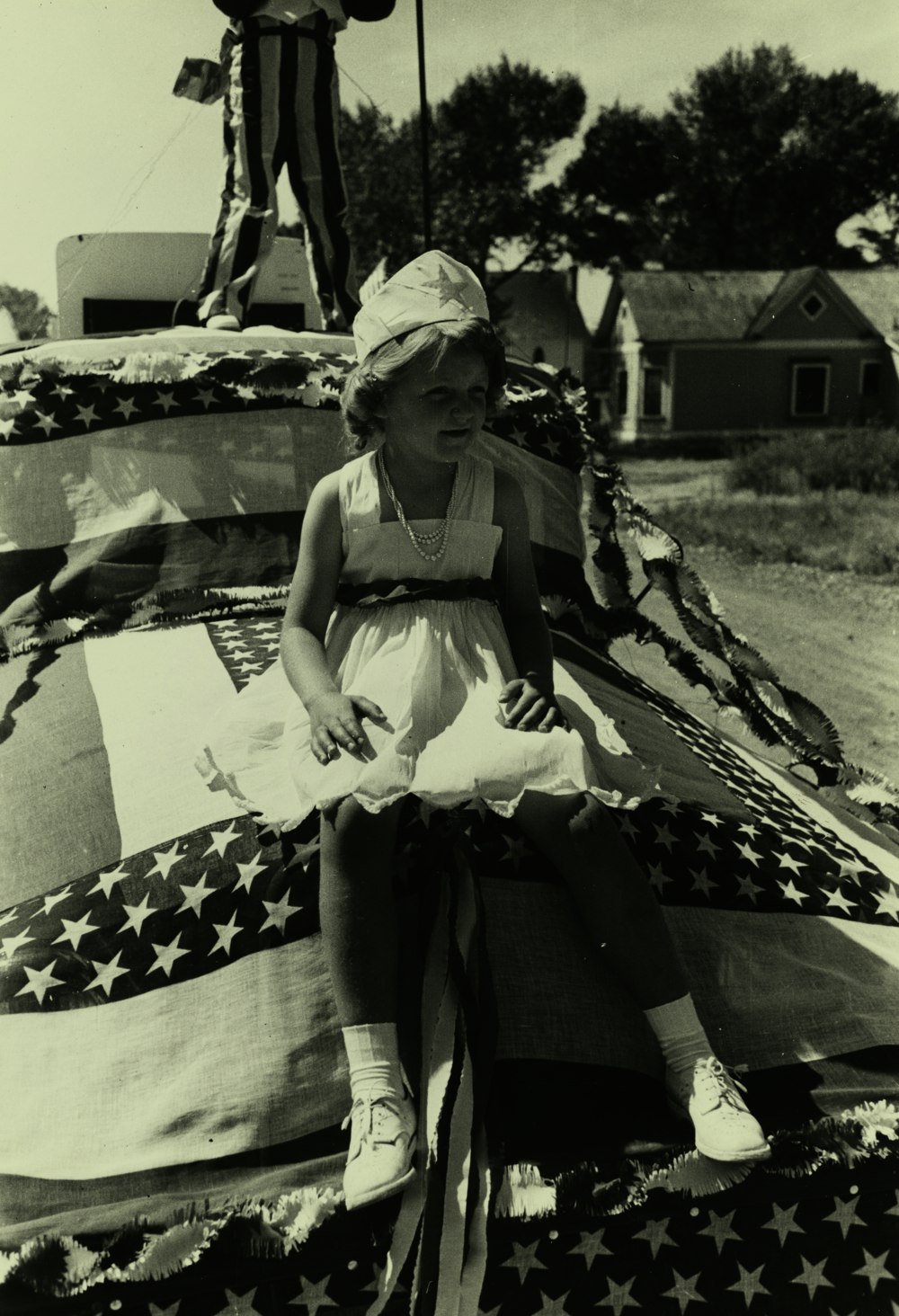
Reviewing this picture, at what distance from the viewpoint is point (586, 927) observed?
175cm

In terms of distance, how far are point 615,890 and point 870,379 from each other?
84.6 feet

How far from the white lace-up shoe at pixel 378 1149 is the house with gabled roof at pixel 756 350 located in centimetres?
2245

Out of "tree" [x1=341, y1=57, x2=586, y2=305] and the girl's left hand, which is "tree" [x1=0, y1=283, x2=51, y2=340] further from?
"tree" [x1=341, y1=57, x2=586, y2=305]

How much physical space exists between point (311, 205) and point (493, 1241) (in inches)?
119

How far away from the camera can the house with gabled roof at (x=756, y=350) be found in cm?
2392

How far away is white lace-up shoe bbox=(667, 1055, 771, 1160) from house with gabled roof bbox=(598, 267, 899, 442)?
2230cm

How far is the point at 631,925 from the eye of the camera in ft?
5.38

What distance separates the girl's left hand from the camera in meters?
1.64

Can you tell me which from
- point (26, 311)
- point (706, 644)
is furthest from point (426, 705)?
point (26, 311)

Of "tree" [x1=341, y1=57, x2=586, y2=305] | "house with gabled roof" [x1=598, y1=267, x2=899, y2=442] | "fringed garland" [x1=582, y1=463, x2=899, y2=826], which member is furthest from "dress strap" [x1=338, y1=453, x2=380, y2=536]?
"house with gabled roof" [x1=598, y1=267, x2=899, y2=442]

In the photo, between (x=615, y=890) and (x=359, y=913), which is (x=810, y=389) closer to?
(x=615, y=890)

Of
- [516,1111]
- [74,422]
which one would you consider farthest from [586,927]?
[74,422]

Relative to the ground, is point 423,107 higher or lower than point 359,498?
higher

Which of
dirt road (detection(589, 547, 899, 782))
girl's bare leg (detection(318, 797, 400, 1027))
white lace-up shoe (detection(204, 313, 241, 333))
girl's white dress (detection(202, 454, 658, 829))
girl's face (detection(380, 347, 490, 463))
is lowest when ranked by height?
dirt road (detection(589, 547, 899, 782))
